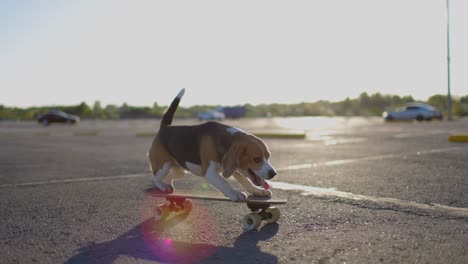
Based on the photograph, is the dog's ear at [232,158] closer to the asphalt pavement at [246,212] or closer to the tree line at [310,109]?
the asphalt pavement at [246,212]

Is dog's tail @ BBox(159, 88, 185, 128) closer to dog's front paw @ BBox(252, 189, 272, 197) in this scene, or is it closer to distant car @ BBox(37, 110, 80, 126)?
dog's front paw @ BBox(252, 189, 272, 197)

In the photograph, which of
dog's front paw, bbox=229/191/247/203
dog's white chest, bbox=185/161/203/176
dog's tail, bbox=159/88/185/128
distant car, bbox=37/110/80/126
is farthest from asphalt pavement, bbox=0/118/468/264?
distant car, bbox=37/110/80/126

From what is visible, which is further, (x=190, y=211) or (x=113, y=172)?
(x=113, y=172)

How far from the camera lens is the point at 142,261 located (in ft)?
12.0

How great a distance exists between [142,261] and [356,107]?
81.8 metres

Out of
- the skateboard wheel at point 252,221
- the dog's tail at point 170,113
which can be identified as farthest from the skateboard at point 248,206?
the dog's tail at point 170,113

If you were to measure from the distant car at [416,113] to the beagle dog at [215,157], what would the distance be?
3912cm

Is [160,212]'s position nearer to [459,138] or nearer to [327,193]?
[327,193]

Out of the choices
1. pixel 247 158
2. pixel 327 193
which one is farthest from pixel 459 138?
pixel 247 158

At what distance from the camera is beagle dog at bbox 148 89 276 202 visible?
15.4 ft

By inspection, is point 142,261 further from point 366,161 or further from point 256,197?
point 366,161

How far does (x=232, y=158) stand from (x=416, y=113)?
40069mm

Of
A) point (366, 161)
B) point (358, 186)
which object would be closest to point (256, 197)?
point (358, 186)

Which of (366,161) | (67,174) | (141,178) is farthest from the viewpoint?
(366,161)
